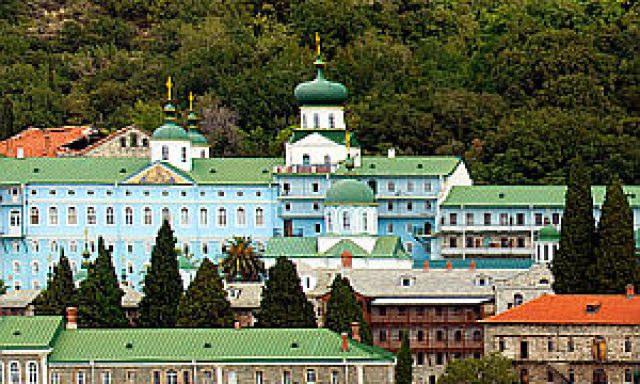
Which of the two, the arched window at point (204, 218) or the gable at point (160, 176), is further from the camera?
the gable at point (160, 176)

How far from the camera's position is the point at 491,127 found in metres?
149

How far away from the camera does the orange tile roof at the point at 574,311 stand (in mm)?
108750

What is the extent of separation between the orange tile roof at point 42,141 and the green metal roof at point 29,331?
134ft

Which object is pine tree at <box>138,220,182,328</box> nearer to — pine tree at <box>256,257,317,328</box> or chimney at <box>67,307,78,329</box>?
pine tree at <box>256,257,317,328</box>

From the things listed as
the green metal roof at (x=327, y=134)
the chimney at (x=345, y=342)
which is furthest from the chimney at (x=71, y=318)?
the green metal roof at (x=327, y=134)

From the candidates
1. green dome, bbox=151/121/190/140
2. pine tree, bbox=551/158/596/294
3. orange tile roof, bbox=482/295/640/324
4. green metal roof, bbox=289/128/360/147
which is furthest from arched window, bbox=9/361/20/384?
green metal roof, bbox=289/128/360/147

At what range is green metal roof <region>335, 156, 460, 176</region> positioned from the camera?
133 metres

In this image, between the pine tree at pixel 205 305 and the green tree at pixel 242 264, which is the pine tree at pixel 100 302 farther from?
the green tree at pixel 242 264

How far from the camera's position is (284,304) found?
113m

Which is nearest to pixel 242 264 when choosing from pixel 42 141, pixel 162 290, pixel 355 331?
pixel 162 290

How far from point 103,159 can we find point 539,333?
118 feet

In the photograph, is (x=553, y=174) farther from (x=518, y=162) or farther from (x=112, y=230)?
(x=112, y=230)

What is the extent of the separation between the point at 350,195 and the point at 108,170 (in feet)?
50.0

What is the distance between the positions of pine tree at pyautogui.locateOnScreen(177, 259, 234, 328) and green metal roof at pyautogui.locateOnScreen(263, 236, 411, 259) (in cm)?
1252
